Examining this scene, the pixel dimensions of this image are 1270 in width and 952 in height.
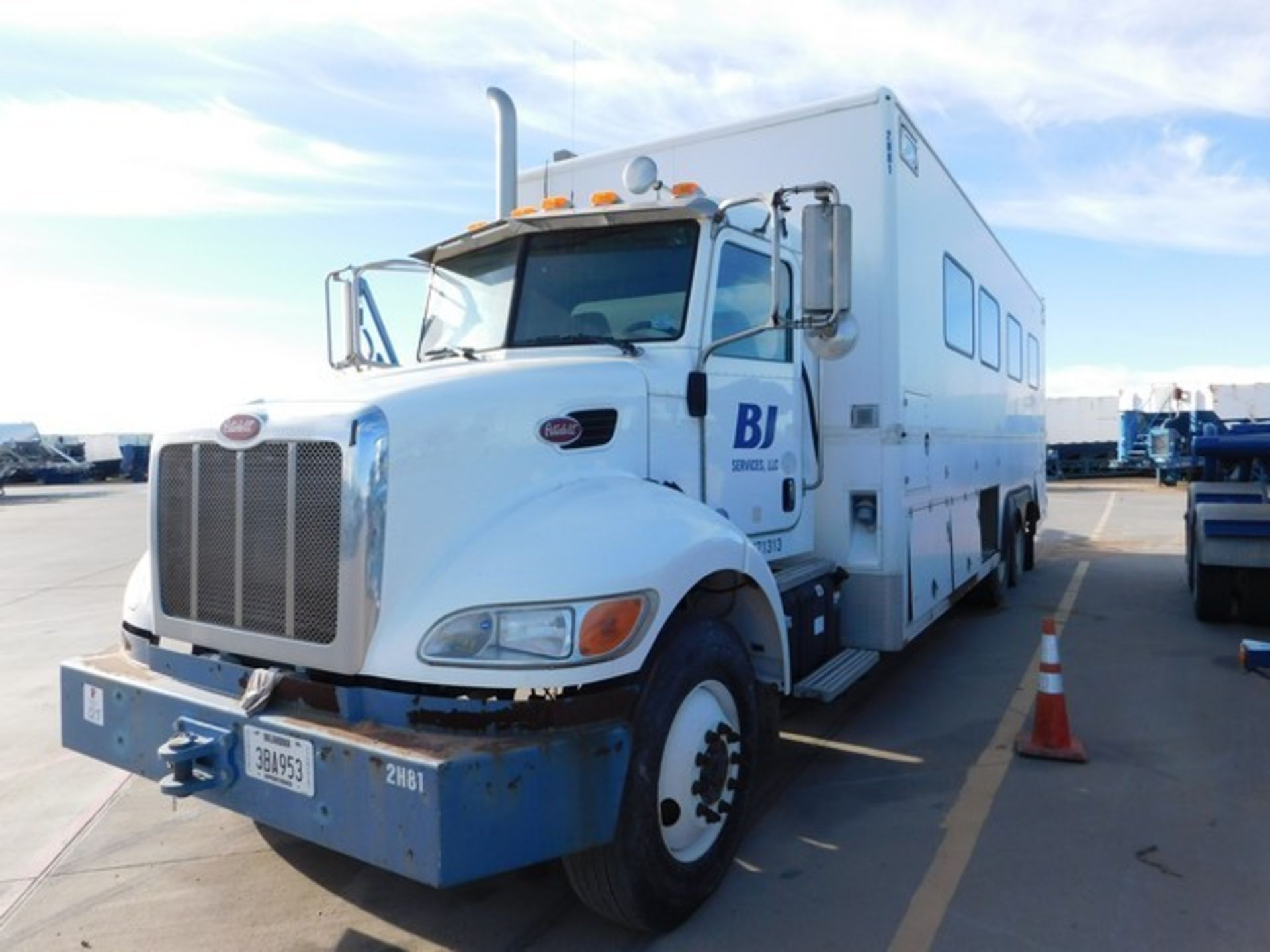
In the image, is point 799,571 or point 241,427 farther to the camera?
point 799,571

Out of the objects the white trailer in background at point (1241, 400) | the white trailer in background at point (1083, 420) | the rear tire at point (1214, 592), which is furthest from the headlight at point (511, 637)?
the white trailer in background at point (1083, 420)

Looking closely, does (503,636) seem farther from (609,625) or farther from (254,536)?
(254,536)

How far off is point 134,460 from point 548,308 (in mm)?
48055

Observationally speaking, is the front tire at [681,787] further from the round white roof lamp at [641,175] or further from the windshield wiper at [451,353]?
the round white roof lamp at [641,175]

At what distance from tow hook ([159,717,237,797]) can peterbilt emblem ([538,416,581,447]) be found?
4.58ft

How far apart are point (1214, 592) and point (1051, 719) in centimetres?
443

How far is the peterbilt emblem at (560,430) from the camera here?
3.21m

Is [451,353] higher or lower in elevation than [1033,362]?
lower

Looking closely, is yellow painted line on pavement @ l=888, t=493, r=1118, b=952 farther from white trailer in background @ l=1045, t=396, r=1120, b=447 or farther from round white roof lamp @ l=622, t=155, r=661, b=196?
white trailer in background @ l=1045, t=396, r=1120, b=447

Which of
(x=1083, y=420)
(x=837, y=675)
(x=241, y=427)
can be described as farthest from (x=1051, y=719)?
(x=1083, y=420)

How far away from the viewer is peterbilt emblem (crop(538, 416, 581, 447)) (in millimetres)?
3205

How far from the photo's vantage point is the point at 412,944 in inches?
125

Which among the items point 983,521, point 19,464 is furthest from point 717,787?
point 19,464

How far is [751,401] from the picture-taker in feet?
14.1
